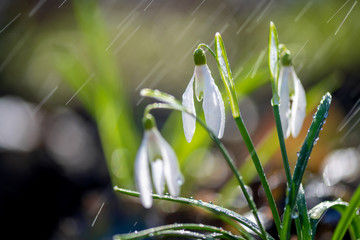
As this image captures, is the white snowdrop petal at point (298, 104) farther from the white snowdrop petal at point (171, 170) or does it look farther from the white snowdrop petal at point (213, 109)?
the white snowdrop petal at point (171, 170)

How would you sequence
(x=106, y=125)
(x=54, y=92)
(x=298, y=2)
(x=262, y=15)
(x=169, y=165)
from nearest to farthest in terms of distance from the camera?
(x=169, y=165)
(x=106, y=125)
(x=54, y=92)
(x=298, y=2)
(x=262, y=15)

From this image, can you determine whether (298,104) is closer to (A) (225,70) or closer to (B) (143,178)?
(A) (225,70)

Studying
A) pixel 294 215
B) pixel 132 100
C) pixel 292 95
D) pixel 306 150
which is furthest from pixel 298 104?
pixel 132 100

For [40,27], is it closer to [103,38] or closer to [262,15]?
[262,15]

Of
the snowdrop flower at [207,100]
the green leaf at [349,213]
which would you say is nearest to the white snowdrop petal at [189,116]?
the snowdrop flower at [207,100]

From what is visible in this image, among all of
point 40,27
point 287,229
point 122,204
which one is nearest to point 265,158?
point 122,204

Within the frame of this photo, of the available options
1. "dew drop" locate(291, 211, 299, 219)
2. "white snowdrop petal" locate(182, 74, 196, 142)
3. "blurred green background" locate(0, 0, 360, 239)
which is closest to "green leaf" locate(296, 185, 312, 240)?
"dew drop" locate(291, 211, 299, 219)

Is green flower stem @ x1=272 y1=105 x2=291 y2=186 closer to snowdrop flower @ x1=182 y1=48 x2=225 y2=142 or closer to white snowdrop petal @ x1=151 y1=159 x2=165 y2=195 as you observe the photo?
snowdrop flower @ x1=182 y1=48 x2=225 y2=142
